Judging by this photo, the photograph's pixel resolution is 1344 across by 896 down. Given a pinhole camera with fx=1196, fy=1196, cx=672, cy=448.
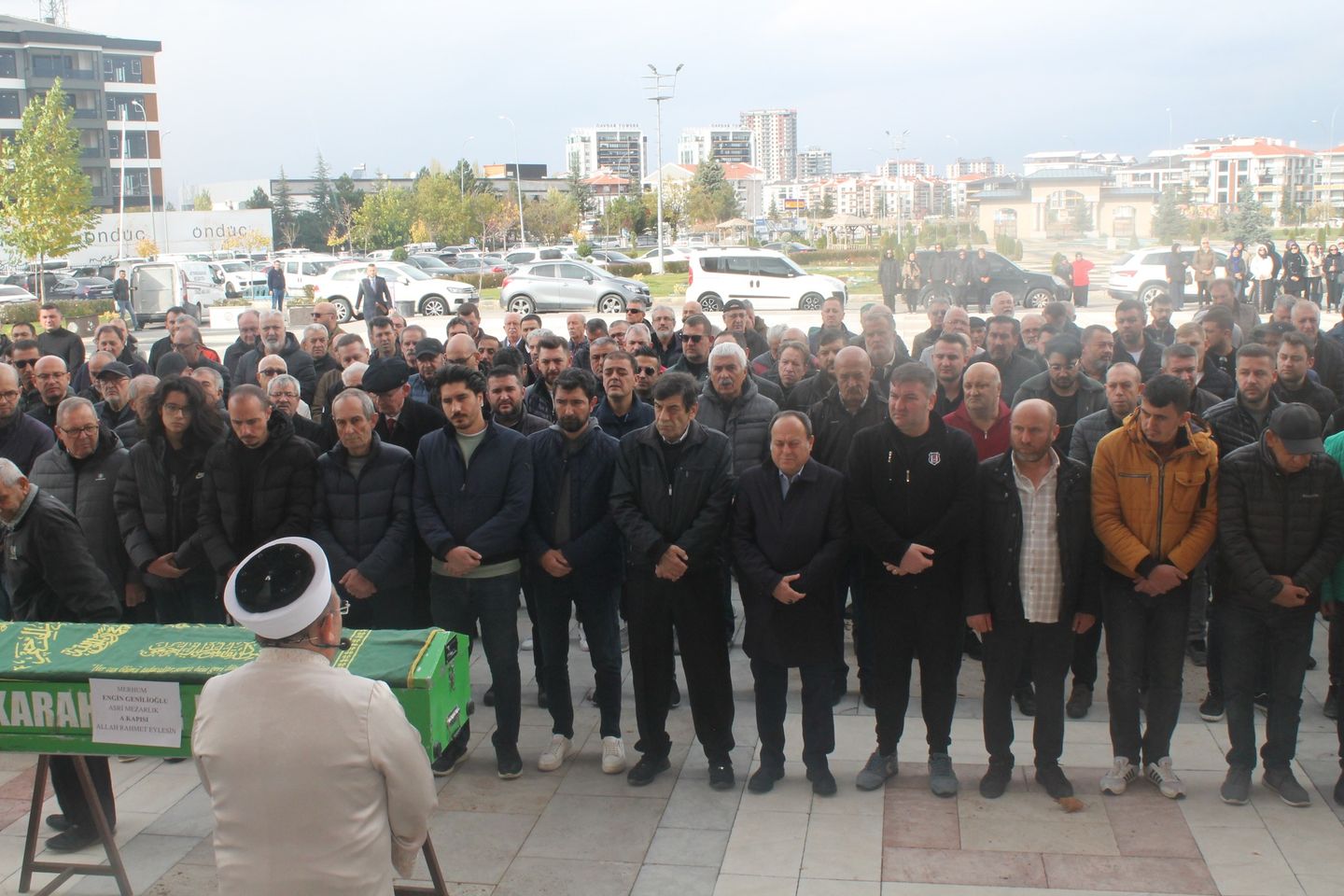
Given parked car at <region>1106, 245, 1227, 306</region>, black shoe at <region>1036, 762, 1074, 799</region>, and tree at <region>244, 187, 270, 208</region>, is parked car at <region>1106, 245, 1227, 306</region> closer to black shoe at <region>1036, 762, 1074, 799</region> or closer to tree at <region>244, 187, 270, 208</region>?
black shoe at <region>1036, 762, 1074, 799</region>

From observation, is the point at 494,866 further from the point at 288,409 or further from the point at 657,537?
the point at 288,409

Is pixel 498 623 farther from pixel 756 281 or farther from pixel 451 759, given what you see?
pixel 756 281

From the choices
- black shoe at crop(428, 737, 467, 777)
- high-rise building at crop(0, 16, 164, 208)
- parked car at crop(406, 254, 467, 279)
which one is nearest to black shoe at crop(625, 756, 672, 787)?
black shoe at crop(428, 737, 467, 777)

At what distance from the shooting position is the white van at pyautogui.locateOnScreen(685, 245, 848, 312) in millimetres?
30828

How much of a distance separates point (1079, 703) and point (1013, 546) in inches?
62.9

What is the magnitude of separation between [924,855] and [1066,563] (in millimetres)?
1468

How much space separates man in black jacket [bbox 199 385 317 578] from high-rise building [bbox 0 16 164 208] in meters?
83.6

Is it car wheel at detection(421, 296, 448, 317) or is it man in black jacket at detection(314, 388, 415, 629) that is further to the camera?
car wheel at detection(421, 296, 448, 317)

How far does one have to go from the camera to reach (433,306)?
111 feet

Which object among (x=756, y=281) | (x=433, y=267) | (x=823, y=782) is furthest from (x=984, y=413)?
(x=433, y=267)

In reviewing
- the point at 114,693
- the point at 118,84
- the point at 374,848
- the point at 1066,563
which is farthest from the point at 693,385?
the point at 118,84

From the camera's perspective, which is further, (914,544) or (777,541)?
(777,541)

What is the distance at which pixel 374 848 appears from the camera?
9.74 feet

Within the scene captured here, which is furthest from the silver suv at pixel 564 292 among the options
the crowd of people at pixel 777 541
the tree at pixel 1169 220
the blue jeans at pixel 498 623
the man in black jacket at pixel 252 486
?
the tree at pixel 1169 220
